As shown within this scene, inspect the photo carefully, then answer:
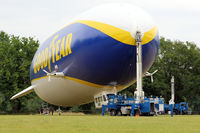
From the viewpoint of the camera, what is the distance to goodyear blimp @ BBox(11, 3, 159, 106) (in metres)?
26.6

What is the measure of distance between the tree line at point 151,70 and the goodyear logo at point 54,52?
72.6ft

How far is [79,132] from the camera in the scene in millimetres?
12133

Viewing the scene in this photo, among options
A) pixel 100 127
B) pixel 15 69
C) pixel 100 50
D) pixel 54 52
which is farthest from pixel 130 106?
pixel 15 69

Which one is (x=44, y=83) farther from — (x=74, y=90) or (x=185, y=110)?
(x=185, y=110)

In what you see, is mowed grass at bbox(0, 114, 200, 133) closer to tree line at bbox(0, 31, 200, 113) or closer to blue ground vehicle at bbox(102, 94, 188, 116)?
blue ground vehicle at bbox(102, 94, 188, 116)

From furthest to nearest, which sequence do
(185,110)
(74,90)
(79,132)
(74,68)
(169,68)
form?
(169,68), (185,110), (74,90), (74,68), (79,132)

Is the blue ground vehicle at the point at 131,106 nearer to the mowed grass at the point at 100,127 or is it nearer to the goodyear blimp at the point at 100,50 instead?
the goodyear blimp at the point at 100,50

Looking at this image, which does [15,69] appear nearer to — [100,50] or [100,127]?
[100,50]

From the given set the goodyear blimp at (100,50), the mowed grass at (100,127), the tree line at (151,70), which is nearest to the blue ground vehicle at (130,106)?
the goodyear blimp at (100,50)

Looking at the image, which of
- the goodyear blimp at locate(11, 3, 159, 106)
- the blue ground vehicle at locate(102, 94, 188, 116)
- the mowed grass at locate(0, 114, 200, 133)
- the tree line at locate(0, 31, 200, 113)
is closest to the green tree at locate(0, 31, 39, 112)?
the tree line at locate(0, 31, 200, 113)

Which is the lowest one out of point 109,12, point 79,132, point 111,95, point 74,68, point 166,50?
point 79,132

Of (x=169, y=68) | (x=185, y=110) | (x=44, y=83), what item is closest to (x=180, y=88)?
(x=169, y=68)

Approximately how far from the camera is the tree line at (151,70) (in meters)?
58.4

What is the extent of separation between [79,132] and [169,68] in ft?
191
